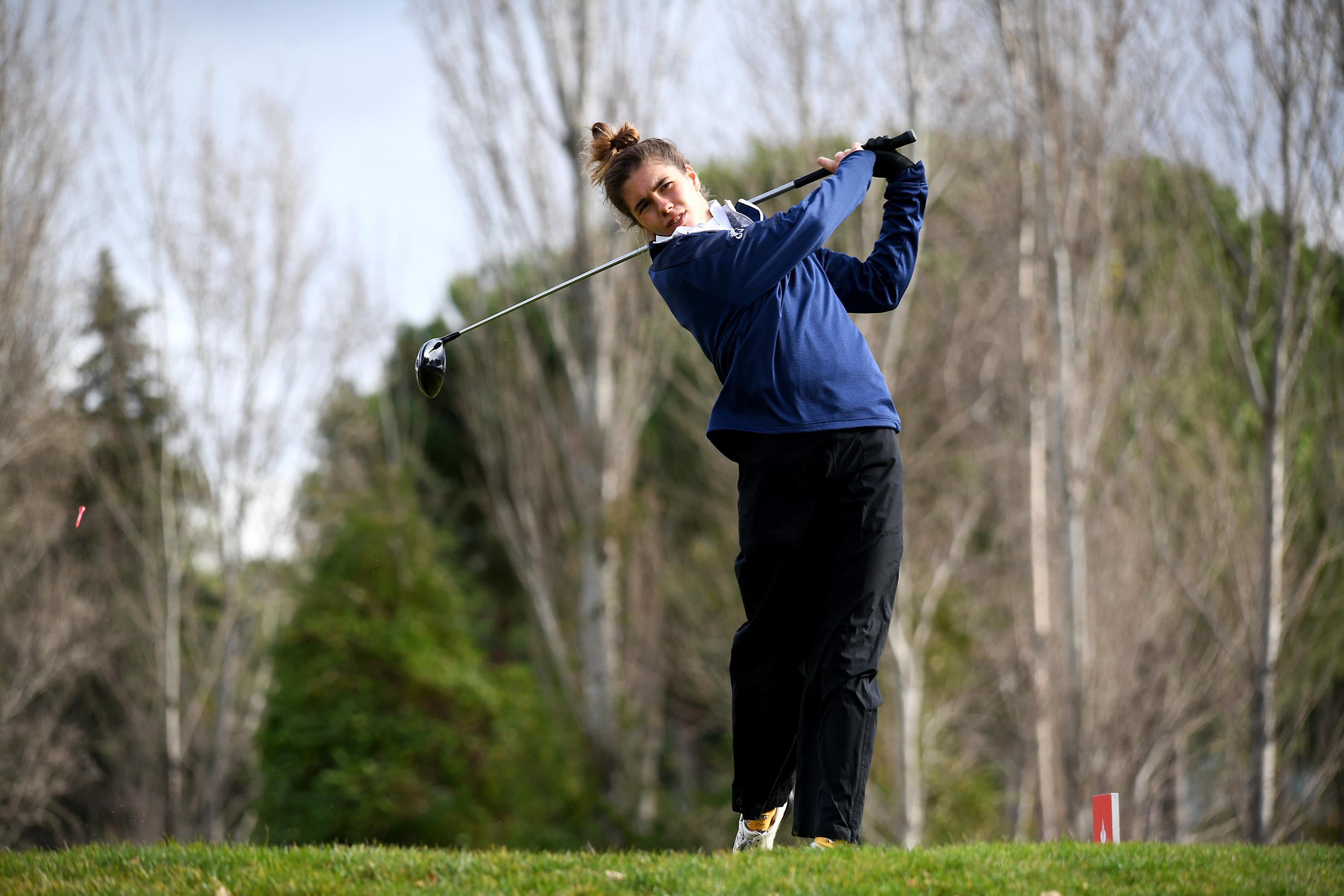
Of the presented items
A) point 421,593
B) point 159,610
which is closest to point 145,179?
point 159,610

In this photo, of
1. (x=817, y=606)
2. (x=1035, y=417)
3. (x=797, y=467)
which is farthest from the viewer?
(x=1035, y=417)

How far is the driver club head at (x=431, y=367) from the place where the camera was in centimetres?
432

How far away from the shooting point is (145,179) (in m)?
16.7

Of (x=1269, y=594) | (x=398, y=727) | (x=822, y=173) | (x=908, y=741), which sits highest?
(x=822, y=173)

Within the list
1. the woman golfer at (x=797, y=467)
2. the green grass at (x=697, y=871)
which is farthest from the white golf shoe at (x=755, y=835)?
the green grass at (x=697, y=871)

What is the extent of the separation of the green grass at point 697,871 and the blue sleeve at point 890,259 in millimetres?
1569

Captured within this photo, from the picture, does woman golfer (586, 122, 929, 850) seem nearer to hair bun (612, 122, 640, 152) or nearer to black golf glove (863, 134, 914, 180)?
black golf glove (863, 134, 914, 180)

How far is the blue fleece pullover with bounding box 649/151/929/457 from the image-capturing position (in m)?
3.24

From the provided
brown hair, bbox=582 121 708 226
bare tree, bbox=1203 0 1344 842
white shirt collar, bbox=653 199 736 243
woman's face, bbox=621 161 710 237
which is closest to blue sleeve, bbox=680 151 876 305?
white shirt collar, bbox=653 199 736 243

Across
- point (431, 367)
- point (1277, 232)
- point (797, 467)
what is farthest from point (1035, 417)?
point (797, 467)

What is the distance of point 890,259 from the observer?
3602mm

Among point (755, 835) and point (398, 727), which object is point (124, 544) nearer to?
point (398, 727)

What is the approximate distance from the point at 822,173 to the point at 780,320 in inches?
22.2

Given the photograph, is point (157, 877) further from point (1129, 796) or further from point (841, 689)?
point (1129, 796)
